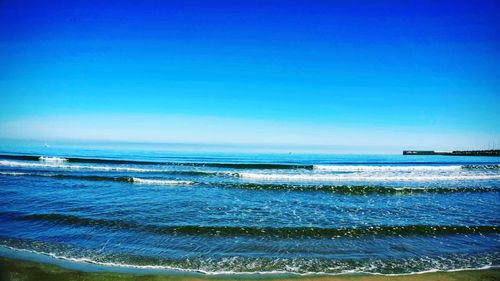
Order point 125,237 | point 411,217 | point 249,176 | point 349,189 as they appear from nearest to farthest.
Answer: point 125,237, point 411,217, point 349,189, point 249,176

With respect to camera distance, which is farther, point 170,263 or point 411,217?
point 411,217

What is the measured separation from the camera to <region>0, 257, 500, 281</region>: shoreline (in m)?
5.81

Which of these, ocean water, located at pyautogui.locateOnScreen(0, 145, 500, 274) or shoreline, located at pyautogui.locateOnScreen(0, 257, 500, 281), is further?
ocean water, located at pyautogui.locateOnScreen(0, 145, 500, 274)

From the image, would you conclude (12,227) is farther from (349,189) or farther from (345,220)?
(349,189)

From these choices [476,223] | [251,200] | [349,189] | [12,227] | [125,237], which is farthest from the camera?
[349,189]

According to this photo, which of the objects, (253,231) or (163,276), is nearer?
(163,276)

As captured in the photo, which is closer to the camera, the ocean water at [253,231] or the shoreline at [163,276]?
the shoreline at [163,276]

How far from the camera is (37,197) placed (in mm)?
14453

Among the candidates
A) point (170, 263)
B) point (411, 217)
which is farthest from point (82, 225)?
point (411, 217)

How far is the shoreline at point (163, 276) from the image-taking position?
5.81m

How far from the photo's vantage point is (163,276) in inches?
233

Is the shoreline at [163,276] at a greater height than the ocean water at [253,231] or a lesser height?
greater

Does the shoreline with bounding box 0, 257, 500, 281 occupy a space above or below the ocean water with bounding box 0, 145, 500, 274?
above

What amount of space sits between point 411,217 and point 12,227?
45.2 ft
